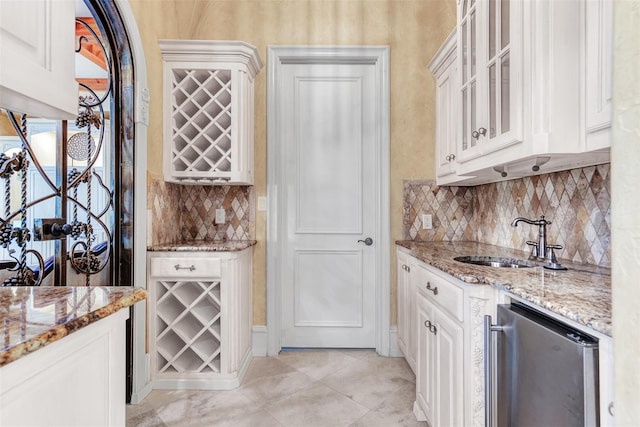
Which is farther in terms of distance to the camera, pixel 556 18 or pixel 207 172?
pixel 207 172

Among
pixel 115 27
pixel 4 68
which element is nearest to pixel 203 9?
pixel 115 27

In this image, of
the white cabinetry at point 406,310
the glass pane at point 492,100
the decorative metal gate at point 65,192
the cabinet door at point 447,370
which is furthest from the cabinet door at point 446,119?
the decorative metal gate at point 65,192

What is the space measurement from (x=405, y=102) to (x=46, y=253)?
259cm

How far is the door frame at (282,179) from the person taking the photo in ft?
9.06

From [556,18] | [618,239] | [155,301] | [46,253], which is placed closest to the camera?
[618,239]

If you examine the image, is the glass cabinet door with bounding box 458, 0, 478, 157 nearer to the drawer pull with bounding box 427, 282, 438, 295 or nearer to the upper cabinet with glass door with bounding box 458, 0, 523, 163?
the upper cabinet with glass door with bounding box 458, 0, 523, 163

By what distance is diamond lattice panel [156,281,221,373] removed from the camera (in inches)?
87.0

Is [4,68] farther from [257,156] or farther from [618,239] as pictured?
[257,156]

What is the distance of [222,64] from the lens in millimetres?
2410

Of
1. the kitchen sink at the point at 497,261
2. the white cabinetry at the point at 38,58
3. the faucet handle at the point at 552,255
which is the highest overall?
the white cabinetry at the point at 38,58

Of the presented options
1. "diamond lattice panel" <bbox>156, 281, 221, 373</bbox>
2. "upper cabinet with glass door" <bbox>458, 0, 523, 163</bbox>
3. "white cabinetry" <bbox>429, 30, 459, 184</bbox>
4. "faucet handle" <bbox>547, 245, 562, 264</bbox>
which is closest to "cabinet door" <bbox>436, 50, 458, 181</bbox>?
"white cabinetry" <bbox>429, 30, 459, 184</bbox>

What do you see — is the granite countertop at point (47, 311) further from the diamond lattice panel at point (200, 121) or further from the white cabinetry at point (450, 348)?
the diamond lattice panel at point (200, 121)

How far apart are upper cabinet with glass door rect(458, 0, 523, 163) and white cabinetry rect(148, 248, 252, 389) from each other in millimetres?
1615

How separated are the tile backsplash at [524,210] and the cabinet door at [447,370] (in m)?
0.71
